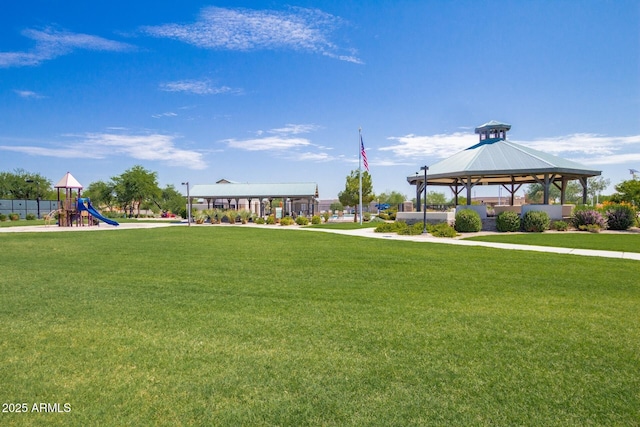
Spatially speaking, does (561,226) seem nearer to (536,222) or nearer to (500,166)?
(536,222)

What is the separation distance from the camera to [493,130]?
29.0 metres

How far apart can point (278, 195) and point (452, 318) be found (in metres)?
38.9

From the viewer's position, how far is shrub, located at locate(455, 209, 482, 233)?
69.8 ft

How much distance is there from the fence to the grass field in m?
45.5

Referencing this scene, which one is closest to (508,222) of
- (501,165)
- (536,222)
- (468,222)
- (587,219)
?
(536,222)

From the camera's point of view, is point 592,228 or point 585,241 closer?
point 585,241

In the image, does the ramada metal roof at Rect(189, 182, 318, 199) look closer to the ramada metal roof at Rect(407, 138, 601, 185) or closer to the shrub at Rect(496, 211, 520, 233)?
the ramada metal roof at Rect(407, 138, 601, 185)

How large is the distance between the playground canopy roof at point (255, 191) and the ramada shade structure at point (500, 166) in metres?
17.8

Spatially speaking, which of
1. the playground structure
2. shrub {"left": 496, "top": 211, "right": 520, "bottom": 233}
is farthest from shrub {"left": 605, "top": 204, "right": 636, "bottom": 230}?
the playground structure

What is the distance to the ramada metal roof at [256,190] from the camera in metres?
44.2

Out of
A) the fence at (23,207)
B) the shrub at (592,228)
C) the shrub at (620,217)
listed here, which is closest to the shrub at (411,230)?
the shrub at (592,228)

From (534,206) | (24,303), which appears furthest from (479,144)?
(24,303)

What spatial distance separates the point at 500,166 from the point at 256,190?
28.5m

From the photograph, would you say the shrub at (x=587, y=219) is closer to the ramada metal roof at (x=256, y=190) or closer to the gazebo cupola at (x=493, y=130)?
the gazebo cupola at (x=493, y=130)
